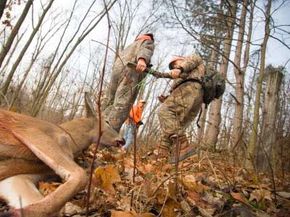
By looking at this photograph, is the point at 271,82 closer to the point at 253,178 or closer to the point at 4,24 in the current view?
the point at 253,178

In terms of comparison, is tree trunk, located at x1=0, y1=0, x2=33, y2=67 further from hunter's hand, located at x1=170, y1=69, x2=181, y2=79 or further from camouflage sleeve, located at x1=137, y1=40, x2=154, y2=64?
hunter's hand, located at x1=170, y1=69, x2=181, y2=79

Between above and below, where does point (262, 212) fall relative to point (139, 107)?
below

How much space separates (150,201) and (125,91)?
4.43m

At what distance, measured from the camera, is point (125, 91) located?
7324mm

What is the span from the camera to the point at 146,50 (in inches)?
269

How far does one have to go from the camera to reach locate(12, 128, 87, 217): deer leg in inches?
101

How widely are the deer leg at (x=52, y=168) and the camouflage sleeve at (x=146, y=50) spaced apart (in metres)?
3.40

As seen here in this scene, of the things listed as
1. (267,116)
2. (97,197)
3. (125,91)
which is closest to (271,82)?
(267,116)

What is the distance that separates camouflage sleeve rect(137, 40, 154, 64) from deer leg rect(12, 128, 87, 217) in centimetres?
340

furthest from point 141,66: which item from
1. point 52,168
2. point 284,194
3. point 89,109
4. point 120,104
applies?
point 52,168

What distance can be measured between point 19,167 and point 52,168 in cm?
31

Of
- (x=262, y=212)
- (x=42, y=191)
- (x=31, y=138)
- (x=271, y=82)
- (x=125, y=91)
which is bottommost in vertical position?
(x=42, y=191)

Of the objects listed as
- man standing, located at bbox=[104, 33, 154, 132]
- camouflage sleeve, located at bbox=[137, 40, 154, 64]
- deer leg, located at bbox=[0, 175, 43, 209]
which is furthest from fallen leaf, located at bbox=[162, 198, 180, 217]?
man standing, located at bbox=[104, 33, 154, 132]

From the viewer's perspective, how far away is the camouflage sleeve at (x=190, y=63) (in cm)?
640
